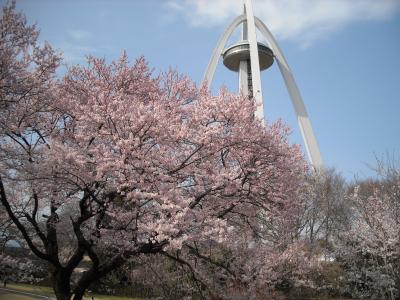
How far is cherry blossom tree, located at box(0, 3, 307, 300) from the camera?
7336mm

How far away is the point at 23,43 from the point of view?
823 centimetres

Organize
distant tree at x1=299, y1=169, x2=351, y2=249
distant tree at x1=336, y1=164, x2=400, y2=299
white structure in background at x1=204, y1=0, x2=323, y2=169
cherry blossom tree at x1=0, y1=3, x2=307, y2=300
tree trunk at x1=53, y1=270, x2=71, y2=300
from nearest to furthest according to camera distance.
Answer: cherry blossom tree at x1=0, y1=3, x2=307, y2=300 → tree trunk at x1=53, y1=270, x2=71, y2=300 → distant tree at x1=336, y1=164, x2=400, y2=299 → distant tree at x1=299, y1=169, x2=351, y2=249 → white structure in background at x1=204, y1=0, x2=323, y2=169

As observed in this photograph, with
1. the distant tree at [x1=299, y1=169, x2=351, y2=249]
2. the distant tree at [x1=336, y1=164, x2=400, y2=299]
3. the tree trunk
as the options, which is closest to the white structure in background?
the distant tree at [x1=299, y1=169, x2=351, y2=249]

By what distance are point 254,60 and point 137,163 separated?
103 feet

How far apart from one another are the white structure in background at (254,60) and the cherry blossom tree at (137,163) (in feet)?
87.8

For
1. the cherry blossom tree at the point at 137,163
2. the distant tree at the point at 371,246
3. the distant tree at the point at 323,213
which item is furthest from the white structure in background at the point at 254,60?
the cherry blossom tree at the point at 137,163

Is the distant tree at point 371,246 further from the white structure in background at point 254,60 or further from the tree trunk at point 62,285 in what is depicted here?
the white structure in background at point 254,60

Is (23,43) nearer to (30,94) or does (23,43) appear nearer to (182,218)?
(30,94)

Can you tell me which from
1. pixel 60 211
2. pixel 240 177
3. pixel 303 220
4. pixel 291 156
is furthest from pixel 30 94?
pixel 303 220

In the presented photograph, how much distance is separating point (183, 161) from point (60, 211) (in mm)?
4442

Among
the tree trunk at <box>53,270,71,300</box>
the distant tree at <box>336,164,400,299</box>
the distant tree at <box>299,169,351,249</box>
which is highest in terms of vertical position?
the distant tree at <box>299,169,351,249</box>

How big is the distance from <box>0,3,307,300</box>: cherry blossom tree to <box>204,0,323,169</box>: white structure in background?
Answer: 87.8 feet

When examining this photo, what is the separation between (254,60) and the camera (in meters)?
36.7

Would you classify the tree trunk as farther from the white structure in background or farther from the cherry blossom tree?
the white structure in background
